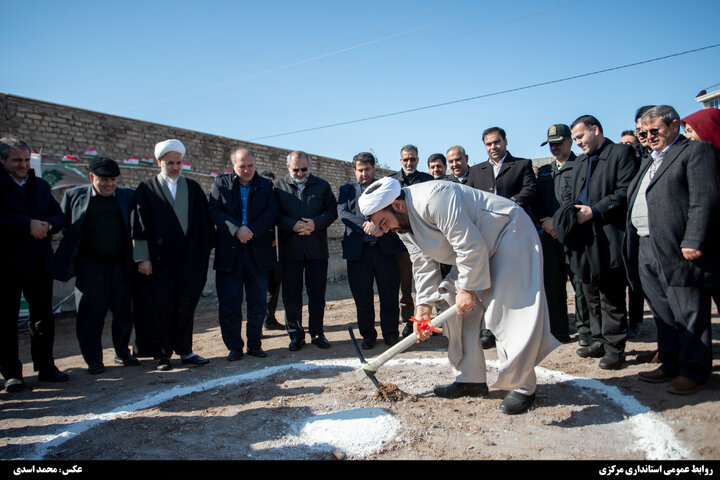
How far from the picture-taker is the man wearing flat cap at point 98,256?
455 centimetres

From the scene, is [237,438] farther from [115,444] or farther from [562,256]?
[562,256]

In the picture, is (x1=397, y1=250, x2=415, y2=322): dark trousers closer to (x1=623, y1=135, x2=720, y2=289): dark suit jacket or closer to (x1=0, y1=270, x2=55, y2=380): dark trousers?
(x1=623, y1=135, x2=720, y2=289): dark suit jacket

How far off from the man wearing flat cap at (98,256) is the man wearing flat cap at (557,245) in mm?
4333

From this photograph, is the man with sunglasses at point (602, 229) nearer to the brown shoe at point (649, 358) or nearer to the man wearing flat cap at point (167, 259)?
the brown shoe at point (649, 358)

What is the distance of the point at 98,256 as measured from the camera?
4602 mm

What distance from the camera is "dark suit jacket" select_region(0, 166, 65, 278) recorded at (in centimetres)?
406

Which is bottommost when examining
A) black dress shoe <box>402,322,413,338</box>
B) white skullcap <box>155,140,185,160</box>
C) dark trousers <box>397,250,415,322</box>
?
black dress shoe <box>402,322,413,338</box>

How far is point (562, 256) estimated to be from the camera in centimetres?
498

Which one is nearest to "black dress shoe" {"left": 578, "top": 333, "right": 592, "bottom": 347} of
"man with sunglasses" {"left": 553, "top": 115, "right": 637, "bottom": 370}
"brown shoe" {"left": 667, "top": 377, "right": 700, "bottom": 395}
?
"man with sunglasses" {"left": 553, "top": 115, "right": 637, "bottom": 370}

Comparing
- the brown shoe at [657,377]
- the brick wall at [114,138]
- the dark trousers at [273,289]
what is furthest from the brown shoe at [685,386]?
the brick wall at [114,138]

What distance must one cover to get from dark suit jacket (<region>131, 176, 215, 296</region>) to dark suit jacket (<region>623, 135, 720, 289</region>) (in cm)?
404

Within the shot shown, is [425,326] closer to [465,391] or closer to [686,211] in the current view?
[465,391]

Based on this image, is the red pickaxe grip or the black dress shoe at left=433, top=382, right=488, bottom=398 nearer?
the red pickaxe grip
